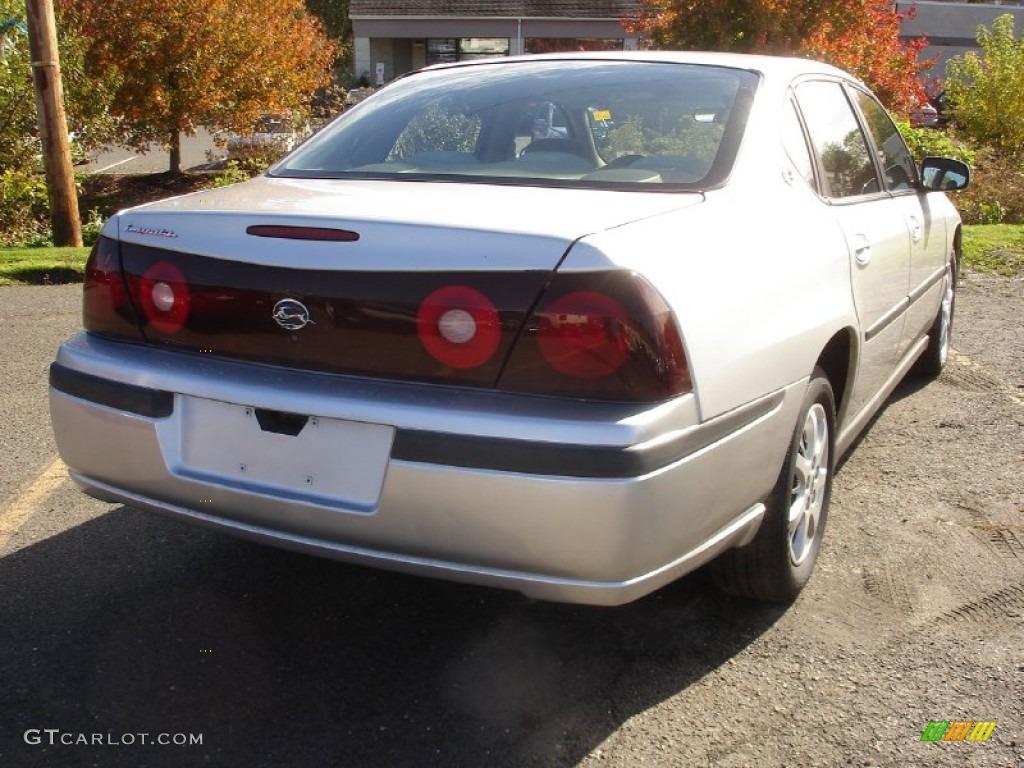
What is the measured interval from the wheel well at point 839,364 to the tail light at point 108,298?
2.08 m

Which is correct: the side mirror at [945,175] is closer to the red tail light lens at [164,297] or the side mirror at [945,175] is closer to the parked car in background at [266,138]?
the red tail light lens at [164,297]

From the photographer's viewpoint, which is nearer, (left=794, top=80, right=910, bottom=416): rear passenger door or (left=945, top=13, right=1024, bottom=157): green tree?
(left=794, top=80, right=910, bottom=416): rear passenger door

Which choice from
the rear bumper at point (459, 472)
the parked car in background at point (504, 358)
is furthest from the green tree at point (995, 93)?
the rear bumper at point (459, 472)

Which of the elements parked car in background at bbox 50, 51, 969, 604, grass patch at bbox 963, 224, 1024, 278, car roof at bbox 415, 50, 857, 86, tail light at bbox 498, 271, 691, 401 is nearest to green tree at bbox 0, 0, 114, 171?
car roof at bbox 415, 50, 857, 86

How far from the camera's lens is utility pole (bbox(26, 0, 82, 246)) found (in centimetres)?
921

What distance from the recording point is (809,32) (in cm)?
1344

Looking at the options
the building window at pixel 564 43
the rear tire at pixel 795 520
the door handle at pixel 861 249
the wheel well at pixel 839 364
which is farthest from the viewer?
the building window at pixel 564 43

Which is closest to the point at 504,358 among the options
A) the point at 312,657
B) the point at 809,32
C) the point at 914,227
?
the point at 312,657

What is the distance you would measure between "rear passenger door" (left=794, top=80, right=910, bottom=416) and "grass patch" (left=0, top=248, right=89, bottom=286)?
22.0 feet

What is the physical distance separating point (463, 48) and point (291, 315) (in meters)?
37.2

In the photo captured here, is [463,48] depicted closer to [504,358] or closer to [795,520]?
[795,520]

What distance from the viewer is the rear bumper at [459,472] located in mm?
2342

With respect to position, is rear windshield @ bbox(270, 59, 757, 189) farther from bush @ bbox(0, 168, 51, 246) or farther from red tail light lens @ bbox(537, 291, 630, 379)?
bush @ bbox(0, 168, 51, 246)

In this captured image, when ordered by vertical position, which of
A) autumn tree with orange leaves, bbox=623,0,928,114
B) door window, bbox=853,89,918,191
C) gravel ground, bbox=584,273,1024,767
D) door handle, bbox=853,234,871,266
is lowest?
gravel ground, bbox=584,273,1024,767
